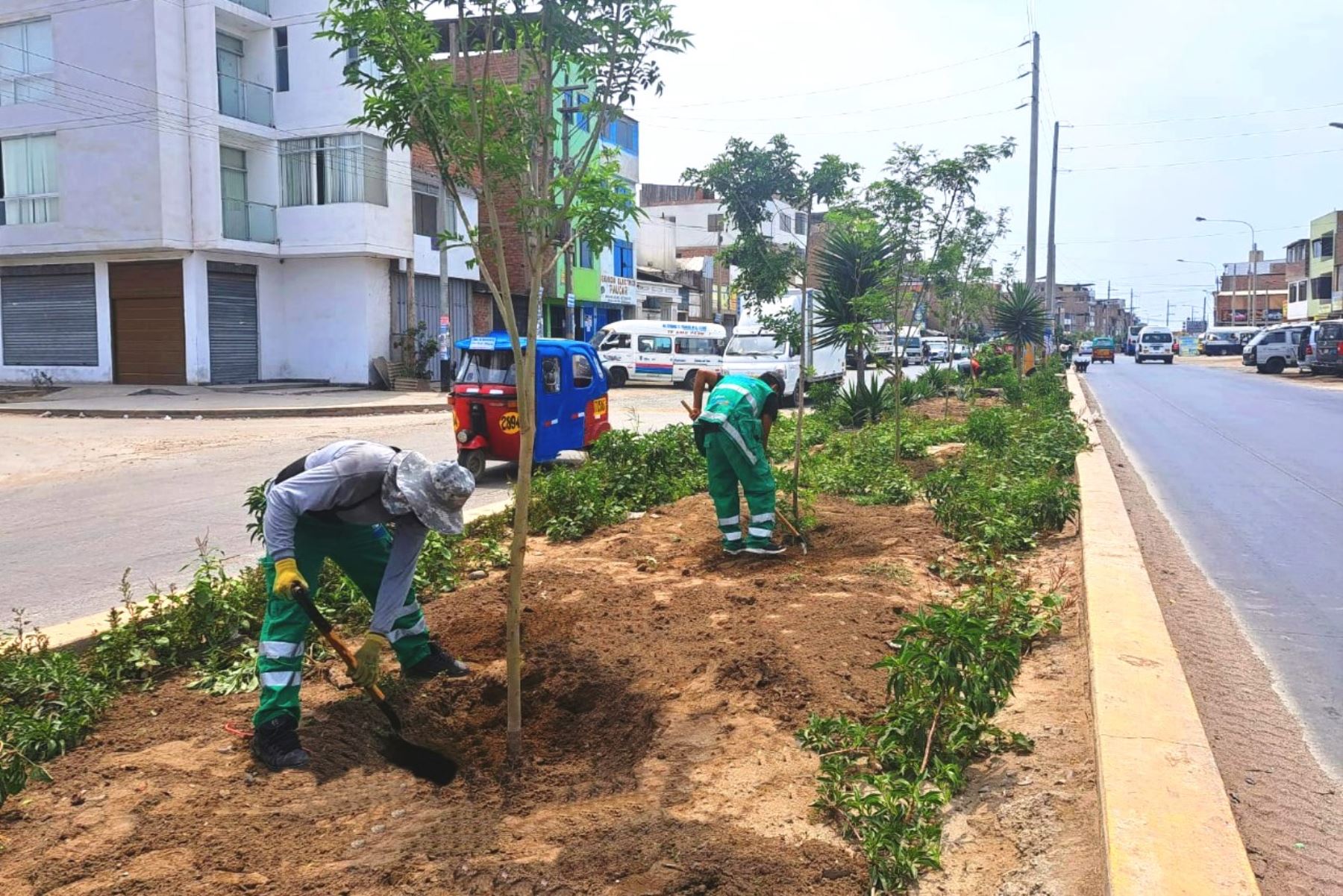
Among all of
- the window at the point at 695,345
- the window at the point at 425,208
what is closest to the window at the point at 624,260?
the window at the point at 425,208

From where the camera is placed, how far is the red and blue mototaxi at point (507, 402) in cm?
1051

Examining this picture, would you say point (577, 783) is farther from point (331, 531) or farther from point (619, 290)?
point (619, 290)

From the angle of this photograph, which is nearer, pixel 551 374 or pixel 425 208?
pixel 551 374

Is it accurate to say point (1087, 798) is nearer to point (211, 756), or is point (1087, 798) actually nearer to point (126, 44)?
point (211, 756)

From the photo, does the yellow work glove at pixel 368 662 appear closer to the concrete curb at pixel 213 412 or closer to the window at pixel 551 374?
the window at pixel 551 374

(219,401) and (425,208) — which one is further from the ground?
(425,208)

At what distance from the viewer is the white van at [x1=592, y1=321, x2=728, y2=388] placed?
30078 mm

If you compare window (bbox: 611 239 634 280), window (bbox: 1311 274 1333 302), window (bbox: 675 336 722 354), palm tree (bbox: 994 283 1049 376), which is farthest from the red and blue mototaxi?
window (bbox: 1311 274 1333 302)

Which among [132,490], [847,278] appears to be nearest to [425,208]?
[847,278]

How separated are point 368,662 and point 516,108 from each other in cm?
212

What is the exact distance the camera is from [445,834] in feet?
9.96

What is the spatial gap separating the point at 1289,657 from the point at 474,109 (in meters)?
4.51

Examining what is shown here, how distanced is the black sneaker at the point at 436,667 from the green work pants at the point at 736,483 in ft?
7.62

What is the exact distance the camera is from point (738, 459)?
625 centimetres
